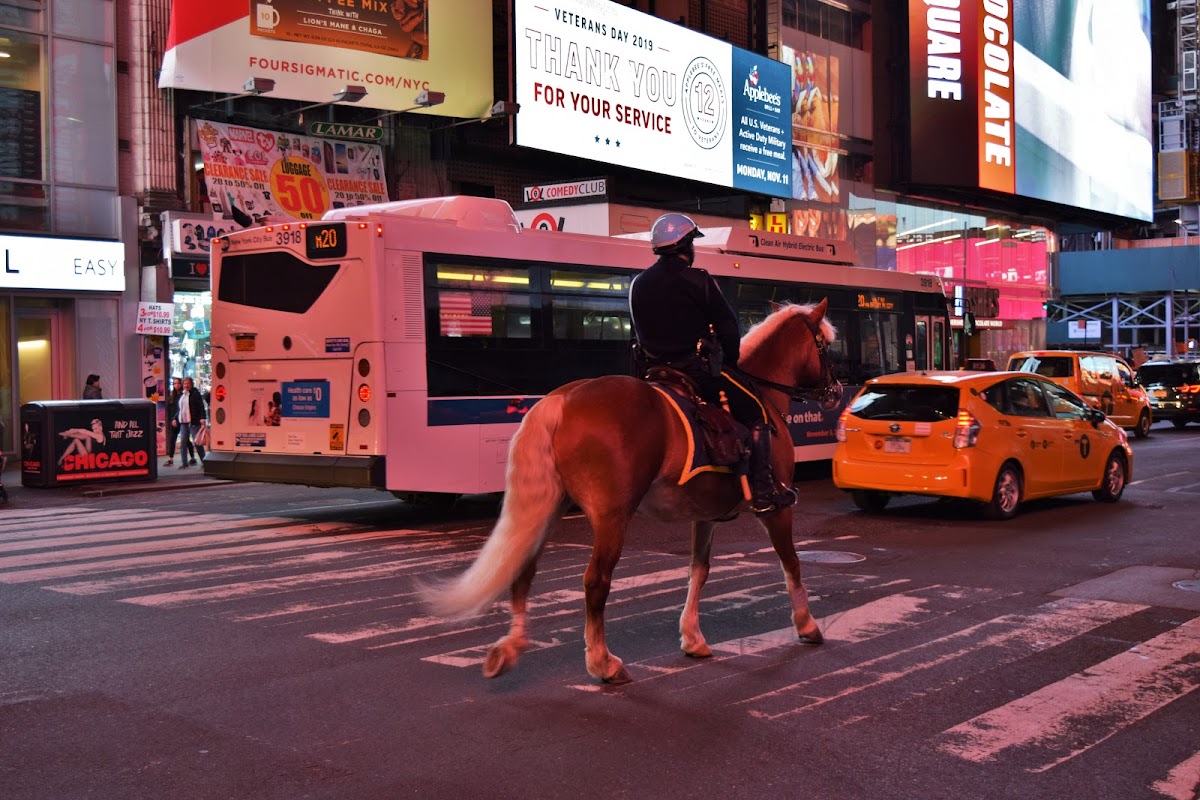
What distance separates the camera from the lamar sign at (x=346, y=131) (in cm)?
2800

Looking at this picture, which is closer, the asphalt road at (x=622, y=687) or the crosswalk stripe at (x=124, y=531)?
the asphalt road at (x=622, y=687)

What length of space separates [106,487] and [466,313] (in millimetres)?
9126

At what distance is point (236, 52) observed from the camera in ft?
82.8

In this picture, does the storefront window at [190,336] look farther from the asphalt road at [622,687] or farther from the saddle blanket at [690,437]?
the saddle blanket at [690,437]

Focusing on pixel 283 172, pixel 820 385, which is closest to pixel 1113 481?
pixel 820 385

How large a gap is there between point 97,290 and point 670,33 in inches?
713

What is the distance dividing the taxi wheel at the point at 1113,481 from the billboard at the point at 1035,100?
36022 millimetres

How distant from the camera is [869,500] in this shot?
49.3 feet

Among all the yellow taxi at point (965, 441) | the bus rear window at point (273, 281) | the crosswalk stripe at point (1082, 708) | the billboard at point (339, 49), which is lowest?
the crosswalk stripe at point (1082, 708)

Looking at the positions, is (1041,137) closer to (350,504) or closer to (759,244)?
(759,244)

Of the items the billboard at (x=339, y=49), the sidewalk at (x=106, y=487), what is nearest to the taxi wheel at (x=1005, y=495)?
the sidewalk at (x=106, y=487)

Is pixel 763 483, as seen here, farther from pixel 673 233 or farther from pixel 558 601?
pixel 558 601

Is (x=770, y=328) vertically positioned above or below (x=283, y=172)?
below

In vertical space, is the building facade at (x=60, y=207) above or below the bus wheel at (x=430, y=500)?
above
